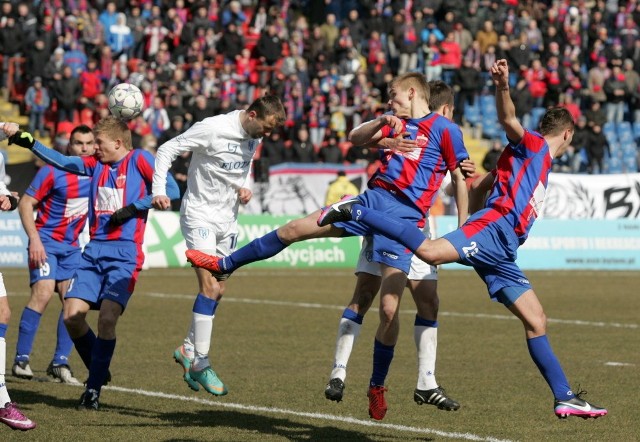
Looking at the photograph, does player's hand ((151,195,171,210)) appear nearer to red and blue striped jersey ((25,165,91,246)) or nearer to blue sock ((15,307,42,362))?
red and blue striped jersey ((25,165,91,246))

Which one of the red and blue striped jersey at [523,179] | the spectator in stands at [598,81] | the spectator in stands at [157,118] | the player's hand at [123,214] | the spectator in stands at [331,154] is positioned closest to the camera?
the red and blue striped jersey at [523,179]

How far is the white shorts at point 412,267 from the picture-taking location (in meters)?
9.41

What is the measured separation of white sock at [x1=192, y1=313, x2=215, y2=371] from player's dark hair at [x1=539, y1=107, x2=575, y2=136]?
314 centimetres

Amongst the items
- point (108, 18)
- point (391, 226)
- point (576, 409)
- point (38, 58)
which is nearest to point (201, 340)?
point (391, 226)

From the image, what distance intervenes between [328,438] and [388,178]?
6.51 ft

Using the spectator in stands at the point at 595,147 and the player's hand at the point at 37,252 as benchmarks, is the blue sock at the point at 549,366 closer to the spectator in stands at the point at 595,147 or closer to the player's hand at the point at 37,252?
the player's hand at the point at 37,252

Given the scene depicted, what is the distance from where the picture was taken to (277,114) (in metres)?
10.0

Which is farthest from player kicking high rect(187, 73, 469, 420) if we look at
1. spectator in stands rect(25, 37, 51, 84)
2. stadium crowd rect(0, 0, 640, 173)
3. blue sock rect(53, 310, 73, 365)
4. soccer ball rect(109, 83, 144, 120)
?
spectator in stands rect(25, 37, 51, 84)

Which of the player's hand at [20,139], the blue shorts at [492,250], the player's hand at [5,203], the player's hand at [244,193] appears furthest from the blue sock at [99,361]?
the blue shorts at [492,250]

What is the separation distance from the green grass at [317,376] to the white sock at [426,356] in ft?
1.01

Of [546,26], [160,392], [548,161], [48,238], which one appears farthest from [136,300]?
[546,26]

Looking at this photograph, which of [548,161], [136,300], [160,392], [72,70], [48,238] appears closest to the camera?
[548,161]

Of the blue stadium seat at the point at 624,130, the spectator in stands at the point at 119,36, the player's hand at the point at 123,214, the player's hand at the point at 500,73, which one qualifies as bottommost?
the player's hand at the point at 123,214

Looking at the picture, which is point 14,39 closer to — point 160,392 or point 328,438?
point 160,392
